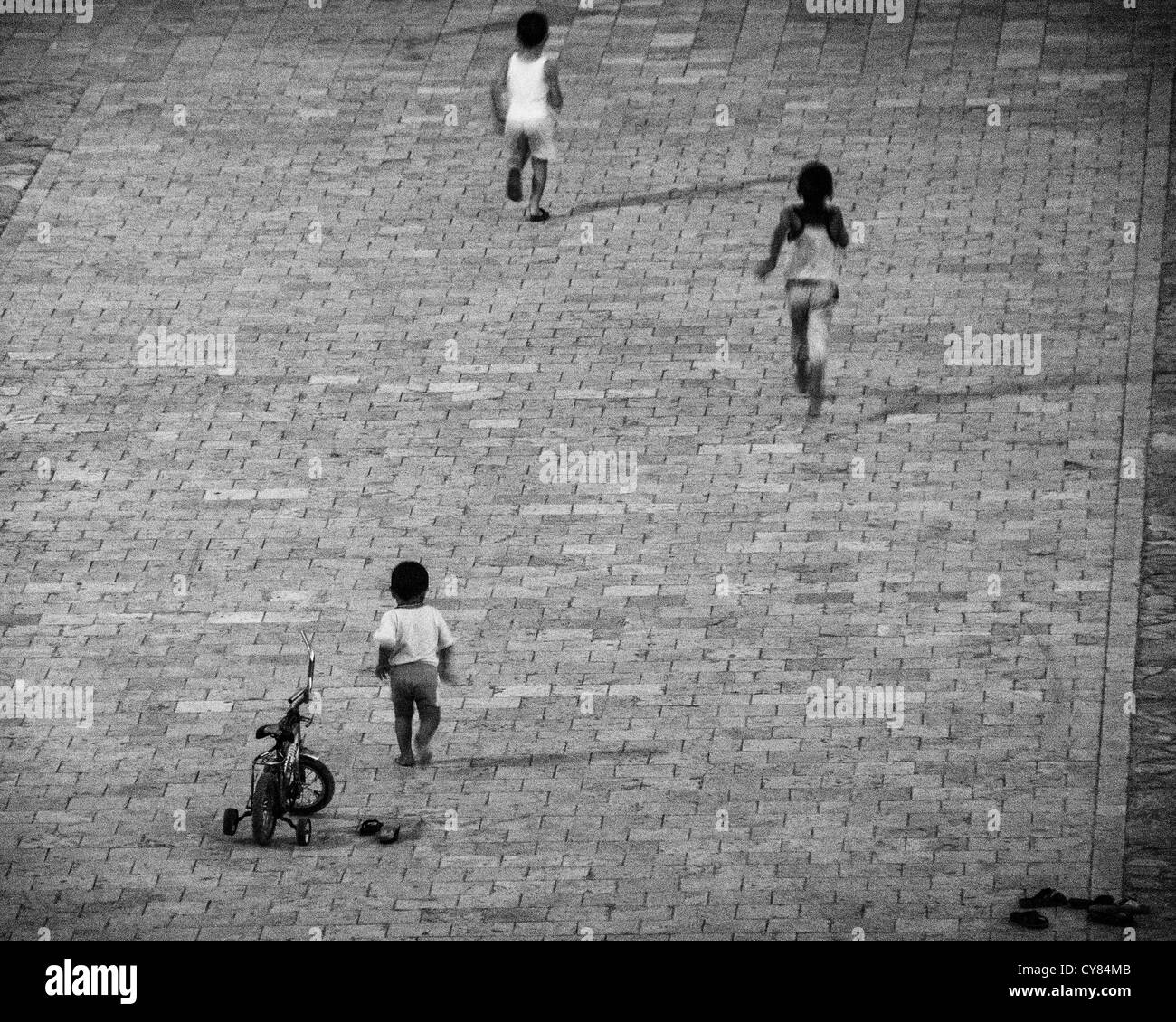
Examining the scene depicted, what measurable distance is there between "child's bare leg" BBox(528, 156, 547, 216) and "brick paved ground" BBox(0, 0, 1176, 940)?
6.3 inches

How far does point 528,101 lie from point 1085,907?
333 inches

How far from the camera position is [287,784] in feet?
45.1

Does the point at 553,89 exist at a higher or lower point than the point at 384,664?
higher

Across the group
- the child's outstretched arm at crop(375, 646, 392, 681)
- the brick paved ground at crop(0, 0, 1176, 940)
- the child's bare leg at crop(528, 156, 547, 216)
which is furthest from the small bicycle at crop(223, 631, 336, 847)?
the child's bare leg at crop(528, 156, 547, 216)

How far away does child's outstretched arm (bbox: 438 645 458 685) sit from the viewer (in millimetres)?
14164

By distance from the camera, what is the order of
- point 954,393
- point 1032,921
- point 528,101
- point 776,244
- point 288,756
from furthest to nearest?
point 528,101 → point 954,393 → point 776,244 → point 288,756 → point 1032,921

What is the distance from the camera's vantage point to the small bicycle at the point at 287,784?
1357 cm

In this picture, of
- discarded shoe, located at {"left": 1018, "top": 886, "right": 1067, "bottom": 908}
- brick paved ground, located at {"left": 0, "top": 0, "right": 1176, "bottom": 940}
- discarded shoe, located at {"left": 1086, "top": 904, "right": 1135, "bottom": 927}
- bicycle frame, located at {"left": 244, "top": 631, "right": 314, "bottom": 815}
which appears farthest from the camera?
brick paved ground, located at {"left": 0, "top": 0, "right": 1176, "bottom": 940}

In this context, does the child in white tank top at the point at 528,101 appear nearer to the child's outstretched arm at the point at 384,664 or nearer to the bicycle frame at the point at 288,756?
the child's outstretched arm at the point at 384,664

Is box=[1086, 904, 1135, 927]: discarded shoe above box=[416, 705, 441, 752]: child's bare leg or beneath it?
beneath

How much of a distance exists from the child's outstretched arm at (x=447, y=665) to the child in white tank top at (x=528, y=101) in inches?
246

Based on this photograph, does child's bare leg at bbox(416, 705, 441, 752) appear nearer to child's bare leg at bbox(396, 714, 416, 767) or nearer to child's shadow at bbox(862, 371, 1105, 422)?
child's bare leg at bbox(396, 714, 416, 767)

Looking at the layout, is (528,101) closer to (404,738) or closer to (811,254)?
(811,254)

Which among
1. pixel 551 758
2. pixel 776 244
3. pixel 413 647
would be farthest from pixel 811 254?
pixel 413 647
